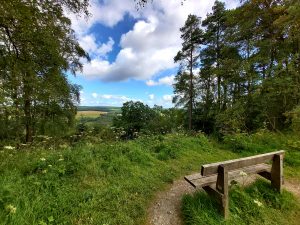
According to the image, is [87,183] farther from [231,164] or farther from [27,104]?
[27,104]

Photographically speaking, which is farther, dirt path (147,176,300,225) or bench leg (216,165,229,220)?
dirt path (147,176,300,225)

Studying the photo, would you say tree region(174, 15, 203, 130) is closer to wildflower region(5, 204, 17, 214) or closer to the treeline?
the treeline

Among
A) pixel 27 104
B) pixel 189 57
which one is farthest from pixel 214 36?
pixel 27 104

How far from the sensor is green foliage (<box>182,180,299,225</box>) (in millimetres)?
3570

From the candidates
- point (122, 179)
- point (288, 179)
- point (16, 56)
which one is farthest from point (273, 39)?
point (16, 56)

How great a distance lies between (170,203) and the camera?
435cm

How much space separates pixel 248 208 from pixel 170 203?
148 cm

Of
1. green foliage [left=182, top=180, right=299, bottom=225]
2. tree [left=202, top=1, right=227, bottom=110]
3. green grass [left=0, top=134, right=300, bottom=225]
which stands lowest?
A: green foliage [left=182, top=180, right=299, bottom=225]

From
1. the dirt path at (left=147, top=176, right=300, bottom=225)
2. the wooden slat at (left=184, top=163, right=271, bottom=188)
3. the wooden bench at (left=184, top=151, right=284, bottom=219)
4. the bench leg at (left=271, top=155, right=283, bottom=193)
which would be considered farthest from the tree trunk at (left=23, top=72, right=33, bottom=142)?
the bench leg at (left=271, top=155, right=283, bottom=193)

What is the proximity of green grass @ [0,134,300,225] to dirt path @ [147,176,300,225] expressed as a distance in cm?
16

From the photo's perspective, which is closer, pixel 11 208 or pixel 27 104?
pixel 11 208

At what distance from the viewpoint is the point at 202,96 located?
24.2 meters

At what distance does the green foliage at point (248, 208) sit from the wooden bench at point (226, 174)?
171 millimetres

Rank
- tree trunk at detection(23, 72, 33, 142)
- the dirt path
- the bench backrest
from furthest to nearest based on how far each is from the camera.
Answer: tree trunk at detection(23, 72, 33, 142) < the dirt path < the bench backrest
